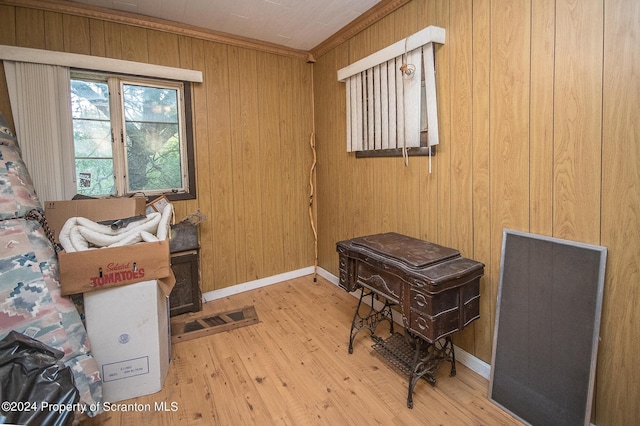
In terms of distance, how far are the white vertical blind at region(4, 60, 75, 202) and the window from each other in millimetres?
122

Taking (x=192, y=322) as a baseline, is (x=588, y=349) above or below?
above

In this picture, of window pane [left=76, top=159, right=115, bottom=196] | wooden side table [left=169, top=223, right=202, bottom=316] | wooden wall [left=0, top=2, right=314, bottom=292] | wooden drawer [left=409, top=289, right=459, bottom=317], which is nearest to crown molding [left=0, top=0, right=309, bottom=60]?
wooden wall [left=0, top=2, right=314, bottom=292]

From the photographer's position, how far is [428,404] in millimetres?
1802

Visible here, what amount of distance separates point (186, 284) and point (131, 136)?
1.36 meters

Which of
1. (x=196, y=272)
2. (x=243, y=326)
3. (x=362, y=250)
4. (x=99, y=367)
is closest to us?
(x=99, y=367)

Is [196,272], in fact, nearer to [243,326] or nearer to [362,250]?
[243,326]

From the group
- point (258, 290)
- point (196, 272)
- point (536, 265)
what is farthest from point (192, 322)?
point (536, 265)

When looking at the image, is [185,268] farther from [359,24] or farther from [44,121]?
[359,24]

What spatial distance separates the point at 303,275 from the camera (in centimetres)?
379

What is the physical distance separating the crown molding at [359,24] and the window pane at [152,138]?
1.52m

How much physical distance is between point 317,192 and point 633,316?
2.80 m

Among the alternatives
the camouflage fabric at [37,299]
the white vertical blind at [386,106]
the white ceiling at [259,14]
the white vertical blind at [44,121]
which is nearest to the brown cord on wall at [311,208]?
the white vertical blind at [386,106]

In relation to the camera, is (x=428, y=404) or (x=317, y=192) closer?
(x=428, y=404)

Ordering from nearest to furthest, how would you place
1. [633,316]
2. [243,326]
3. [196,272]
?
[633,316] → [243,326] → [196,272]
